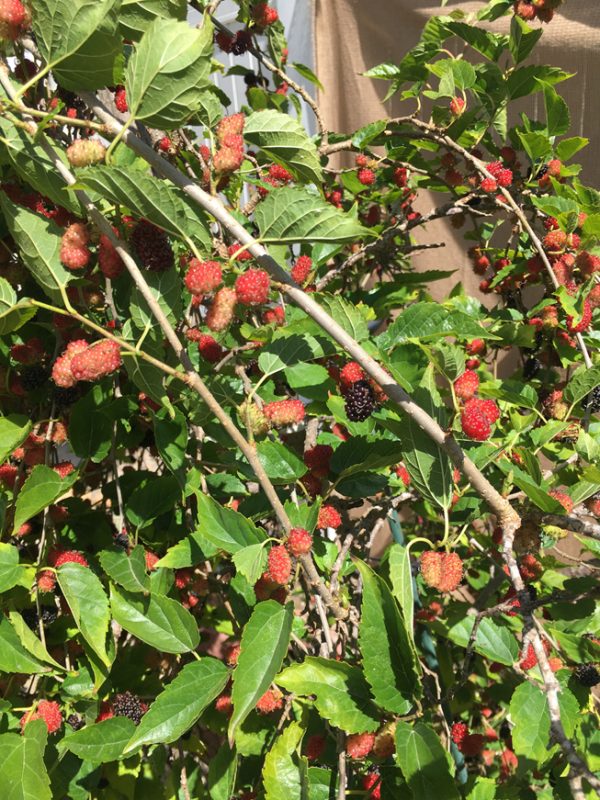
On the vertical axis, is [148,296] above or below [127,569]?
above

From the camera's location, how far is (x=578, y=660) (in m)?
0.91

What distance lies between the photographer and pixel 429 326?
732 mm

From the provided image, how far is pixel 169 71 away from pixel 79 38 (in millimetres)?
89

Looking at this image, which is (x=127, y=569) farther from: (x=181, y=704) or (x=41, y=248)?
(x=41, y=248)

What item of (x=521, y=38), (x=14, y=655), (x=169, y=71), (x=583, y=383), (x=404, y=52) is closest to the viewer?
(x=169, y=71)

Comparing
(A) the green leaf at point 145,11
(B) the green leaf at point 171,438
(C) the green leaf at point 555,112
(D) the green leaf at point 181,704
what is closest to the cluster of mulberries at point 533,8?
(C) the green leaf at point 555,112

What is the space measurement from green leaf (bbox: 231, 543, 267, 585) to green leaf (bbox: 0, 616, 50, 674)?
317 millimetres

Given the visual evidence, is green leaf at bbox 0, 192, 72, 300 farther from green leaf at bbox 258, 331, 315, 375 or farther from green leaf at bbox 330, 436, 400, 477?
green leaf at bbox 330, 436, 400, 477

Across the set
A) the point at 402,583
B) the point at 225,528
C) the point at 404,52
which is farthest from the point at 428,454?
the point at 404,52

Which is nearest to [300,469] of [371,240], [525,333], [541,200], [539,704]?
[539,704]

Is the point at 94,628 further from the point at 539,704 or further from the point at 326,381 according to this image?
the point at 539,704

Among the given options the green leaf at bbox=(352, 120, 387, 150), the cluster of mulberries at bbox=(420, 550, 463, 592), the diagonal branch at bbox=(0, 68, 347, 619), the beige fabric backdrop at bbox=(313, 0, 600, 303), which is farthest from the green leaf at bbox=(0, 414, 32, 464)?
the beige fabric backdrop at bbox=(313, 0, 600, 303)

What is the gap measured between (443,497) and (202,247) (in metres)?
0.38

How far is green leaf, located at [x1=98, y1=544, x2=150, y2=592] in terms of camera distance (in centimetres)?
73
